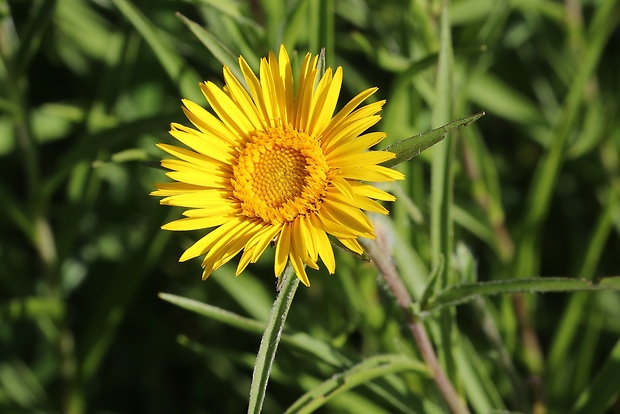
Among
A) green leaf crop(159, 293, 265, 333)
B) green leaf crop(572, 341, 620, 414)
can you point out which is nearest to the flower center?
green leaf crop(159, 293, 265, 333)

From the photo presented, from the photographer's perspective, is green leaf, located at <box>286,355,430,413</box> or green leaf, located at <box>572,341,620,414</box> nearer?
green leaf, located at <box>286,355,430,413</box>

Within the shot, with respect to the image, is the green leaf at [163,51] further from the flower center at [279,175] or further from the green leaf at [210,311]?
the green leaf at [210,311]

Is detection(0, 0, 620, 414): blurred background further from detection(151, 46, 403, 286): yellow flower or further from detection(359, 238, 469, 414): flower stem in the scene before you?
detection(151, 46, 403, 286): yellow flower

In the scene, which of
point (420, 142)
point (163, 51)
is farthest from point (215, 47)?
point (420, 142)

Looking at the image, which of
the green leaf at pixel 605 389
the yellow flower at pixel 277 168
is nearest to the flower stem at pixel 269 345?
the yellow flower at pixel 277 168

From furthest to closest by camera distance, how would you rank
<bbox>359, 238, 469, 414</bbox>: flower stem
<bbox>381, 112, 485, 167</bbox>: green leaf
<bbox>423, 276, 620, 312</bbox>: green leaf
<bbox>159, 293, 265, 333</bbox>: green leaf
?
1. <bbox>159, 293, 265, 333</bbox>: green leaf
2. <bbox>359, 238, 469, 414</bbox>: flower stem
3. <bbox>423, 276, 620, 312</bbox>: green leaf
4. <bbox>381, 112, 485, 167</bbox>: green leaf

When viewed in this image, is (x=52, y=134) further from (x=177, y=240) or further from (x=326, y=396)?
(x=326, y=396)
